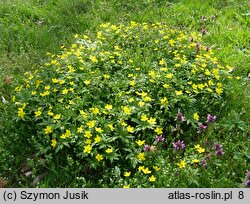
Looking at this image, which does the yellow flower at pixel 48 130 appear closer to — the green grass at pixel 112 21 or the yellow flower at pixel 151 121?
the green grass at pixel 112 21

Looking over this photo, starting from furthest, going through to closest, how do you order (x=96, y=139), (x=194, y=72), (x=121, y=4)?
(x=121, y=4), (x=194, y=72), (x=96, y=139)

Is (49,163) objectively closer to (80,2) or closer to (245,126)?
(245,126)

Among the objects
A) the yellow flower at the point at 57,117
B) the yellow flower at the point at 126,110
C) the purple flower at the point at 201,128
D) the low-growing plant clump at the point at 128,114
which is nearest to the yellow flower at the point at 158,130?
the low-growing plant clump at the point at 128,114

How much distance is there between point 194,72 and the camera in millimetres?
4324

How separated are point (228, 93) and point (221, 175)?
1.32m

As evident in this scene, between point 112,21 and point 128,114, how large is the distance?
300 centimetres

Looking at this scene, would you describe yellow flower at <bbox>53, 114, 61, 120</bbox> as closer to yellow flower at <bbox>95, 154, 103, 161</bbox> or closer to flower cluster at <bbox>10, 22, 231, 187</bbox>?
flower cluster at <bbox>10, 22, 231, 187</bbox>

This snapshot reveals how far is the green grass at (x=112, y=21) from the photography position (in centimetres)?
461

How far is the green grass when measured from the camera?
4609 mm

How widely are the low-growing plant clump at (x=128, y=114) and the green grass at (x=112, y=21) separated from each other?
33 centimetres

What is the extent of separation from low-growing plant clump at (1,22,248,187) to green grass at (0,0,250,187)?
33 cm

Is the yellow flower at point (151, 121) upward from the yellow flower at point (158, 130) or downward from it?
upward
